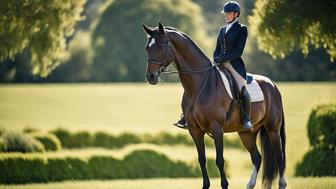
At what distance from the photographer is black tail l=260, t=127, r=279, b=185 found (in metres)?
12.4

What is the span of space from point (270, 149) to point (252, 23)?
678 cm

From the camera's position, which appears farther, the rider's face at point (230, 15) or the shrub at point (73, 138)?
the shrub at point (73, 138)

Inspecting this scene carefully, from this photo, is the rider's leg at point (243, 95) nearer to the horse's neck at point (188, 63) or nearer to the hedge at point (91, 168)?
the horse's neck at point (188, 63)

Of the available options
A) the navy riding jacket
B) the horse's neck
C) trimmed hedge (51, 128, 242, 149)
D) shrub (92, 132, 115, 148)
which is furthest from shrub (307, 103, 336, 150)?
shrub (92, 132, 115, 148)

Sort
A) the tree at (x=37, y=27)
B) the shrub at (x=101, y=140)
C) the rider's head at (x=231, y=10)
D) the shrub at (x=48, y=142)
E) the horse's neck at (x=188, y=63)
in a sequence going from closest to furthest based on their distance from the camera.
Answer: the horse's neck at (x=188, y=63)
the rider's head at (x=231, y=10)
the tree at (x=37, y=27)
the shrub at (x=48, y=142)
the shrub at (x=101, y=140)

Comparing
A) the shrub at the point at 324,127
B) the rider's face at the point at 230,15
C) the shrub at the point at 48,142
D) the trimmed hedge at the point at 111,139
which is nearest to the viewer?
the rider's face at the point at 230,15

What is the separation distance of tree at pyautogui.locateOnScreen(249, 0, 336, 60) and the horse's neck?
6.24 metres

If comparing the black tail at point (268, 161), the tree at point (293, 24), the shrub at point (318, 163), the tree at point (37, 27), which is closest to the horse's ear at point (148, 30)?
the black tail at point (268, 161)

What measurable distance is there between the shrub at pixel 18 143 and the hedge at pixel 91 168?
2374 millimetres

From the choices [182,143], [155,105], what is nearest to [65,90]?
[155,105]

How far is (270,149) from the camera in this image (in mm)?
12609

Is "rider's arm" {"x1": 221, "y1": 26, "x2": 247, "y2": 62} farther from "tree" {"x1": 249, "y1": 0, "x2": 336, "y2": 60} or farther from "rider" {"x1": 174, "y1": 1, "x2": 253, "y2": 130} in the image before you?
"tree" {"x1": 249, "y1": 0, "x2": 336, "y2": 60}

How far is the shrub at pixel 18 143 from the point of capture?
20719 mm

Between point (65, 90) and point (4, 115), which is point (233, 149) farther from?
Answer: point (65, 90)
